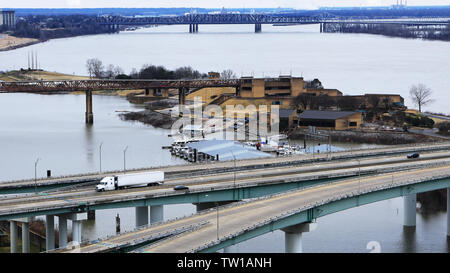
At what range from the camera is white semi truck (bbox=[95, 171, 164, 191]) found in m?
13.3

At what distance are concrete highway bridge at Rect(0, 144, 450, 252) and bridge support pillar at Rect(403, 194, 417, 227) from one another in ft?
1.49

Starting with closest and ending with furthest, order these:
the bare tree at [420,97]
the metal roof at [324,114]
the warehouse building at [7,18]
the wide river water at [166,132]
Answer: the wide river water at [166,132] < the metal roof at [324,114] < the bare tree at [420,97] < the warehouse building at [7,18]

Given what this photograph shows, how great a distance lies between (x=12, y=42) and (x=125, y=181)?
2558 inches

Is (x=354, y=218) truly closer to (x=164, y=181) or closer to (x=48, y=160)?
(x=164, y=181)

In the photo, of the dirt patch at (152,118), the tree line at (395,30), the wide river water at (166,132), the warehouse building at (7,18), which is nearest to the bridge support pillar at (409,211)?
the wide river water at (166,132)

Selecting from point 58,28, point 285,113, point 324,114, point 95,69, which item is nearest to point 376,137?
point 324,114

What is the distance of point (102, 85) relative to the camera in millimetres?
32281

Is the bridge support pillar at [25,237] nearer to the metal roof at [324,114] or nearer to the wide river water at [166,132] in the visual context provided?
the wide river water at [166,132]

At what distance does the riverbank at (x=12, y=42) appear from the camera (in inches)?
2825

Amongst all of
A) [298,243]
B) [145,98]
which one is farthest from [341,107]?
[298,243]

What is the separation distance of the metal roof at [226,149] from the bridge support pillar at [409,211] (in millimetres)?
4439
